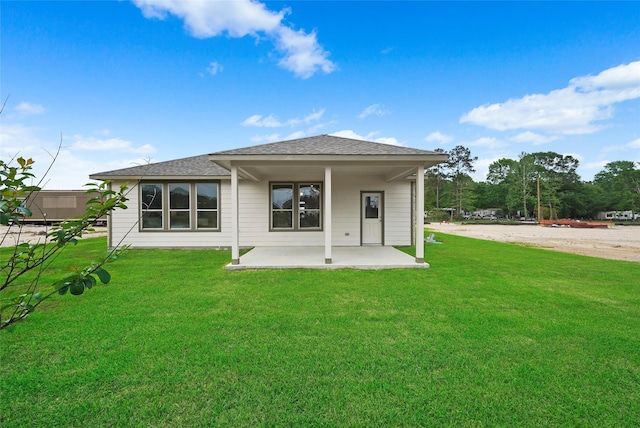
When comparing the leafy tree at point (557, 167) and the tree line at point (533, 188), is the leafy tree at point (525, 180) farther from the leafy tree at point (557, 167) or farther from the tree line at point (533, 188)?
the leafy tree at point (557, 167)

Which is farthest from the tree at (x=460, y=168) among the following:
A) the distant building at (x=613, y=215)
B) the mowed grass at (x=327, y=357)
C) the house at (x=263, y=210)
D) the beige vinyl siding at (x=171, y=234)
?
the mowed grass at (x=327, y=357)

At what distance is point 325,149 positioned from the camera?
730cm

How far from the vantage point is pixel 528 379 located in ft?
8.55

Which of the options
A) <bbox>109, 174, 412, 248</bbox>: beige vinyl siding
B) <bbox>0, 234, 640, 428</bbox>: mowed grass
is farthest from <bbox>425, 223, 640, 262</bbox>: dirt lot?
<bbox>109, 174, 412, 248</bbox>: beige vinyl siding

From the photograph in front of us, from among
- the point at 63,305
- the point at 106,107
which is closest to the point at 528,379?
the point at 63,305

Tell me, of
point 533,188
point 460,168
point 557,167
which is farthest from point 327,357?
point 557,167

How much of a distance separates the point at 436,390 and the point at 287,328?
1.85 meters

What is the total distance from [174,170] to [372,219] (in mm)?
7317

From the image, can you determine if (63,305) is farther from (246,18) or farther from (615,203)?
(615,203)

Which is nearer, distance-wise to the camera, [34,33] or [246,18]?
[34,33]

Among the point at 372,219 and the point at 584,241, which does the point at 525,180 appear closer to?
the point at 584,241

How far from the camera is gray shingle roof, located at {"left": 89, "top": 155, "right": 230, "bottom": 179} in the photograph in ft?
33.3

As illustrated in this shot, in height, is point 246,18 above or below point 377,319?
above

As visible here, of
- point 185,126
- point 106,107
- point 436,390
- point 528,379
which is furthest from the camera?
point 185,126
